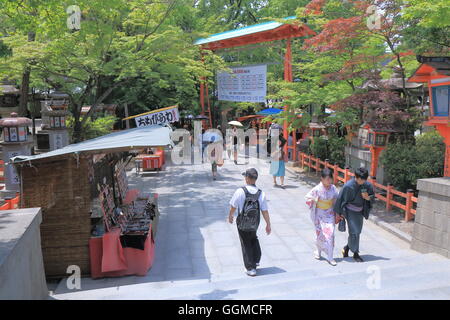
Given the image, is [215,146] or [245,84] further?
[245,84]

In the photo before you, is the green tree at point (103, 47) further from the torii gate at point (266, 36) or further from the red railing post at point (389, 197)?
the red railing post at point (389, 197)

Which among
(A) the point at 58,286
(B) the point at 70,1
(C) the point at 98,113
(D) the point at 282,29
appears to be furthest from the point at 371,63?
(C) the point at 98,113

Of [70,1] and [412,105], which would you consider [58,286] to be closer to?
[70,1]

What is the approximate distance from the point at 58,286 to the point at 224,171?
1085cm

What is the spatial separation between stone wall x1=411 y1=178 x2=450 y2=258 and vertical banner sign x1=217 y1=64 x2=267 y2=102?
1315 centimetres

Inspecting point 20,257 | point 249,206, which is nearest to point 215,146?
point 249,206

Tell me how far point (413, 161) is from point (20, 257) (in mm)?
9334

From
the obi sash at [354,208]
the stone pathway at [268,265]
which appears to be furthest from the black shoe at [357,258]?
the obi sash at [354,208]

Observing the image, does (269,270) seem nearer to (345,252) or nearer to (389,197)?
(345,252)

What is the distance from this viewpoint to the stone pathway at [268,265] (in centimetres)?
495

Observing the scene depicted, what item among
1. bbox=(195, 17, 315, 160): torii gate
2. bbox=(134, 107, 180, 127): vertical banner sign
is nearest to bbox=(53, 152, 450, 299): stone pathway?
bbox=(134, 107, 180, 127): vertical banner sign

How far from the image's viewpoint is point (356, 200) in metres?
6.43

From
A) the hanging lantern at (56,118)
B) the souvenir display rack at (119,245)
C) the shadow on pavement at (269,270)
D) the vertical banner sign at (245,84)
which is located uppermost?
the vertical banner sign at (245,84)

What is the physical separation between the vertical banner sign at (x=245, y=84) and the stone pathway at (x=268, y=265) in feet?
28.2
